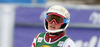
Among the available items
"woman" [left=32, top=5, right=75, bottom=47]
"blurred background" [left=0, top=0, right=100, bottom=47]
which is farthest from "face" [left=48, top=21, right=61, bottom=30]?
"blurred background" [left=0, top=0, right=100, bottom=47]

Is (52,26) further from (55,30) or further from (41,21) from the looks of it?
(41,21)

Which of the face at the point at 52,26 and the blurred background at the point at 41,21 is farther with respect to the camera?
the blurred background at the point at 41,21

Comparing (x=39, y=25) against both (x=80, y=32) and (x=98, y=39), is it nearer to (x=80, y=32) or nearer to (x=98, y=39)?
(x=80, y=32)

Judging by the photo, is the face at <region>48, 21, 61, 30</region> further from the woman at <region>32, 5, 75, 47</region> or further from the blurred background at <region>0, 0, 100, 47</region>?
the blurred background at <region>0, 0, 100, 47</region>

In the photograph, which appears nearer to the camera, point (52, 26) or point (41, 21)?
point (52, 26)

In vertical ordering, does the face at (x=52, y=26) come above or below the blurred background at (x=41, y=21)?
above

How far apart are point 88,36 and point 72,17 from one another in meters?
0.51

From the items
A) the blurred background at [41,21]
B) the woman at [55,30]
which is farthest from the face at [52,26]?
the blurred background at [41,21]

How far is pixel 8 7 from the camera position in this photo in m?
5.42

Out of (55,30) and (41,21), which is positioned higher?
(55,30)

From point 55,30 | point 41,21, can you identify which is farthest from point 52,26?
point 41,21

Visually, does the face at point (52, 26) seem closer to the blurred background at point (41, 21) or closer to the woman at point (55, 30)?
the woman at point (55, 30)

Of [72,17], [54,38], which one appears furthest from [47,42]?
[72,17]

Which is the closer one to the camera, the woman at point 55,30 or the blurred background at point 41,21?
the woman at point 55,30
